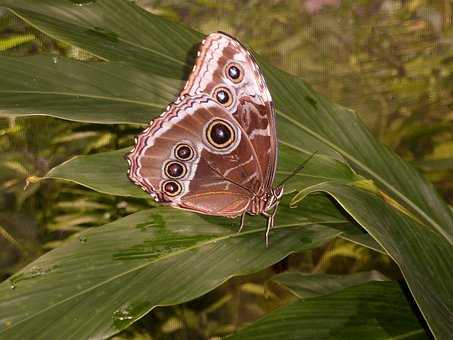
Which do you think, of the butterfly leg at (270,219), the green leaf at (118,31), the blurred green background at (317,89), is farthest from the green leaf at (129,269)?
the blurred green background at (317,89)

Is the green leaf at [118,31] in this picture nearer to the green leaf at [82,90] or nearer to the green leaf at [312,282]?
the green leaf at [82,90]

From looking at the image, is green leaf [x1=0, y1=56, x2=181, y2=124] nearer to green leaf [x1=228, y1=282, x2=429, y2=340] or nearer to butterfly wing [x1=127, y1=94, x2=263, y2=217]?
butterfly wing [x1=127, y1=94, x2=263, y2=217]

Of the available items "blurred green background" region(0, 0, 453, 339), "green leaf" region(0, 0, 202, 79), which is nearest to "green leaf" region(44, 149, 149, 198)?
"green leaf" region(0, 0, 202, 79)

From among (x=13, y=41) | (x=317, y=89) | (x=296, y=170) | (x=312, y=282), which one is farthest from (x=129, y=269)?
(x=317, y=89)

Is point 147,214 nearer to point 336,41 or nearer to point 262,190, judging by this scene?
point 262,190

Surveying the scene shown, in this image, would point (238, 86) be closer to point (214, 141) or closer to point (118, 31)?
point (214, 141)

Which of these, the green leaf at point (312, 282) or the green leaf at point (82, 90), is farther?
the green leaf at point (312, 282)

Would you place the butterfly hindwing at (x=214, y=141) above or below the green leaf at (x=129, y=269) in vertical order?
above
